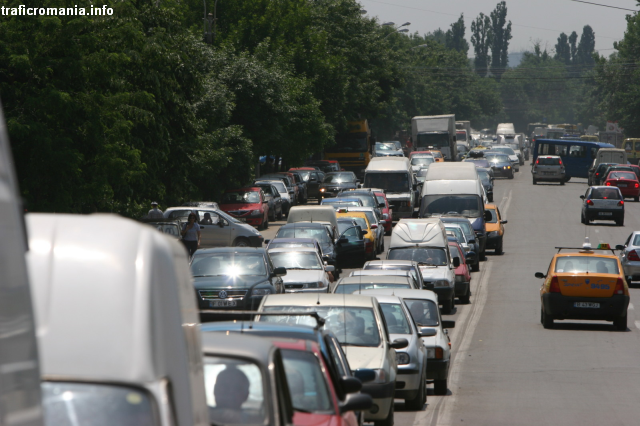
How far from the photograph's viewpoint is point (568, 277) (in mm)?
19859

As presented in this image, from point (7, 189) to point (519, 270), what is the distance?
94.9 ft

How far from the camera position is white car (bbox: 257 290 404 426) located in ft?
32.5

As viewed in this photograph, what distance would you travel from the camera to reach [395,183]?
1722 inches

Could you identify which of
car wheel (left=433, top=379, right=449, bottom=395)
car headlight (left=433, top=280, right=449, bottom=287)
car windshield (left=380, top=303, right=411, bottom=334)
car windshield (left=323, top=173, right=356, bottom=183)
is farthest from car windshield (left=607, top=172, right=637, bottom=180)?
car windshield (left=380, top=303, right=411, bottom=334)

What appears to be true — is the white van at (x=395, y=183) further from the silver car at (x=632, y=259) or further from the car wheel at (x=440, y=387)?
the car wheel at (x=440, y=387)

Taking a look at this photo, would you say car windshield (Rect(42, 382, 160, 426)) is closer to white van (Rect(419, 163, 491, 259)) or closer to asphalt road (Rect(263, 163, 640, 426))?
asphalt road (Rect(263, 163, 640, 426))

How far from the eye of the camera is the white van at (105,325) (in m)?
3.28

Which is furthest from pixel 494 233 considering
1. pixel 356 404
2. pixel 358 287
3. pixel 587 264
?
pixel 356 404

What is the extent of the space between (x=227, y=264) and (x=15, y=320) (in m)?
16.4

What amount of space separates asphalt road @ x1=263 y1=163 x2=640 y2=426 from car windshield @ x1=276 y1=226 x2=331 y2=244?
4.35 m

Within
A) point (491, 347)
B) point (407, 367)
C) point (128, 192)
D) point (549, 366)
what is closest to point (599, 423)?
point (407, 367)

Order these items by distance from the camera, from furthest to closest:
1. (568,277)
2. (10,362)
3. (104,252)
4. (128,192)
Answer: (128,192) → (568,277) → (104,252) → (10,362)

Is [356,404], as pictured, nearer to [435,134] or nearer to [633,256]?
[633,256]

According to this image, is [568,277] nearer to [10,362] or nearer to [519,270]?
[519,270]
